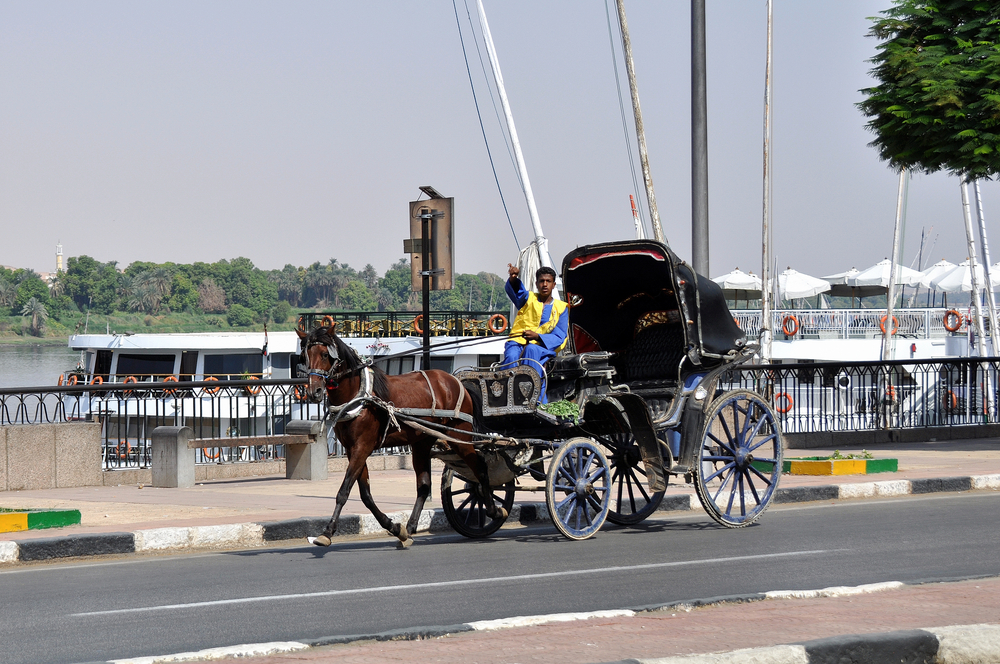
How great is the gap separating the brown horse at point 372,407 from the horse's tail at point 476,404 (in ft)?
0.52

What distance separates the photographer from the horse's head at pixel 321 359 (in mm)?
9367

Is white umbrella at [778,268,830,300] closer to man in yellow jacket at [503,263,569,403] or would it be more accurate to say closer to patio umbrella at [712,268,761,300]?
patio umbrella at [712,268,761,300]

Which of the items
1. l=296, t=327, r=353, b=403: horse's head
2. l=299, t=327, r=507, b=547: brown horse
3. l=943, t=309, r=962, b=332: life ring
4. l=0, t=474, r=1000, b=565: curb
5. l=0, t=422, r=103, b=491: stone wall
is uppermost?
l=943, t=309, r=962, b=332: life ring

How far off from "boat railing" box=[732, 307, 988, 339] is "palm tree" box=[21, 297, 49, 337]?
329 feet

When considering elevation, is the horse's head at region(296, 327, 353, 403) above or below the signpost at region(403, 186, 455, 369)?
below

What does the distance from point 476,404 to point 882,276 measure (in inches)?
1819

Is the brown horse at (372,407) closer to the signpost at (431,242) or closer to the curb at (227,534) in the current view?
the curb at (227,534)

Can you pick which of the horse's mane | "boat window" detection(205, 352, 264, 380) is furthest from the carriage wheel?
"boat window" detection(205, 352, 264, 380)

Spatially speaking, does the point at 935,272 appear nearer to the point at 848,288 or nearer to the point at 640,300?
the point at 848,288

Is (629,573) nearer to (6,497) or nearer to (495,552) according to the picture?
(495,552)

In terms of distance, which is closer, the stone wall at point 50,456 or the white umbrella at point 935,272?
the stone wall at point 50,456

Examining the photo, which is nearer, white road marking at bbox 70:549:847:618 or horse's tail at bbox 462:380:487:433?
white road marking at bbox 70:549:847:618

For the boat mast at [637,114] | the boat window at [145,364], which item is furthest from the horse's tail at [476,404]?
the boat window at [145,364]

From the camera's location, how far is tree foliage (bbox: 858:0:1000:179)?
18.9 metres
